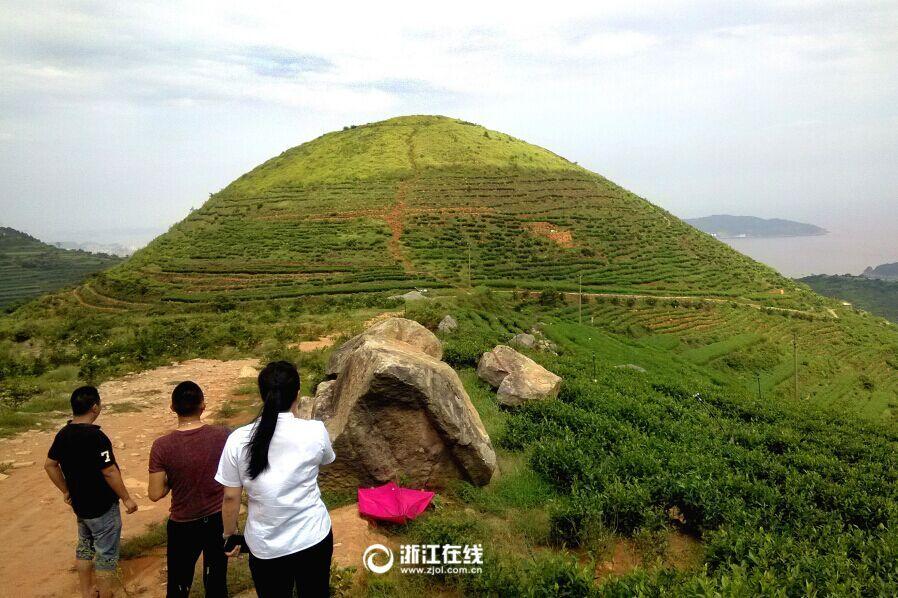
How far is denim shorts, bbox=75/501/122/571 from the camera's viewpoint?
4.80 m

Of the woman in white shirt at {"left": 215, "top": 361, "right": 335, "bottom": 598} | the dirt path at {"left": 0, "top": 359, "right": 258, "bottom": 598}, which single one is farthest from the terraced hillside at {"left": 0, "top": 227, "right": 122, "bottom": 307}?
the woman in white shirt at {"left": 215, "top": 361, "right": 335, "bottom": 598}

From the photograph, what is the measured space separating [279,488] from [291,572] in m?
0.65

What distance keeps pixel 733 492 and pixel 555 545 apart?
128 inches

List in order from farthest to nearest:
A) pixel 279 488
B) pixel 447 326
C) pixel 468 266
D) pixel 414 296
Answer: pixel 468 266, pixel 414 296, pixel 447 326, pixel 279 488

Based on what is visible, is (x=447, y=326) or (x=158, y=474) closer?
(x=158, y=474)

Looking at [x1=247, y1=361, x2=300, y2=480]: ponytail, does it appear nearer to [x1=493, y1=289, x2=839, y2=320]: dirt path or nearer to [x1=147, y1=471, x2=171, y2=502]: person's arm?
[x1=147, y1=471, x2=171, y2=502]: person's arm

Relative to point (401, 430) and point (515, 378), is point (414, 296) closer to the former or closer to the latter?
point (515, 378)

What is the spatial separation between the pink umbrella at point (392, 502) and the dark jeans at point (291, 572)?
254cm

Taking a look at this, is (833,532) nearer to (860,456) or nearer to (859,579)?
(859,579)

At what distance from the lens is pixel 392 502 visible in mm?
6426

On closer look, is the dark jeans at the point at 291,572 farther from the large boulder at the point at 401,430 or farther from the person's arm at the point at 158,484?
the large boulder at the point at 401,430

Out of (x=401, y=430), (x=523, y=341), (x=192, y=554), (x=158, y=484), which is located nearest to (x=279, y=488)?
(x=158, y=484)

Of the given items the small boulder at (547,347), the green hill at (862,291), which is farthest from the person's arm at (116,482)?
the green hill at (862,291)

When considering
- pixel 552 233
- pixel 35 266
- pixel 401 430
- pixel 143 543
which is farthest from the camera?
pixel 35 266
